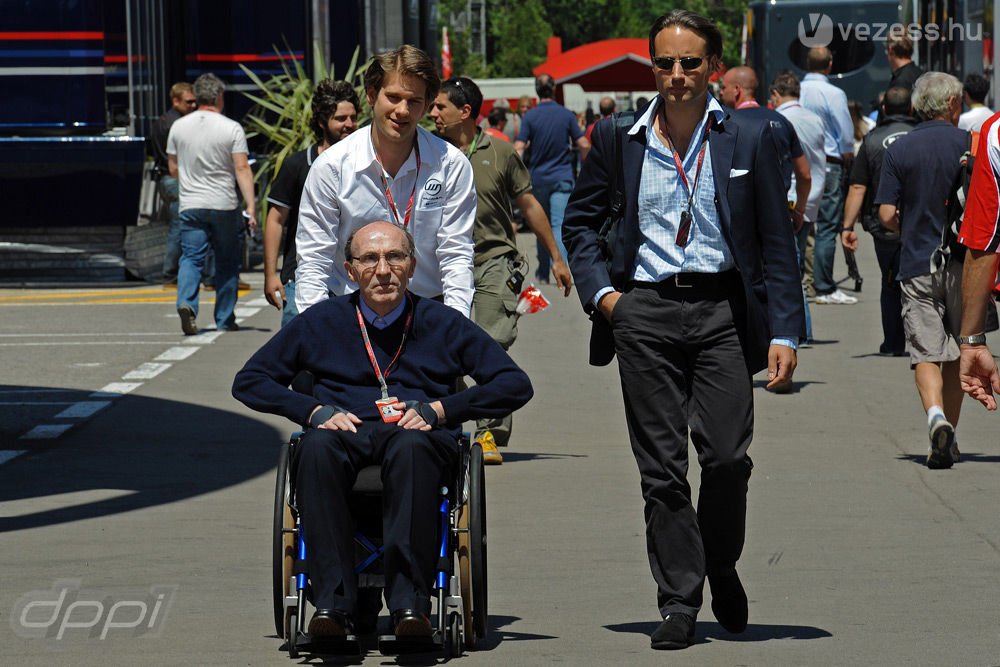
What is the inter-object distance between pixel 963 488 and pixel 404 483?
3.88 metres

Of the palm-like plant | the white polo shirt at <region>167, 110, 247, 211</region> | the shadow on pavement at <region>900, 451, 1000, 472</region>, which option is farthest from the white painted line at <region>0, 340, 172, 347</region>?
the shadow on pavement at <region>900, 451, 1000, 472</region>

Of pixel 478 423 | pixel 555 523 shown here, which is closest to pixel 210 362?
pixel 478 423

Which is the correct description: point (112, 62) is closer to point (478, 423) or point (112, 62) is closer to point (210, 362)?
point (210, 362)

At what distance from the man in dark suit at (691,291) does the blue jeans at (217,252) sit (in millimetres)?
9325

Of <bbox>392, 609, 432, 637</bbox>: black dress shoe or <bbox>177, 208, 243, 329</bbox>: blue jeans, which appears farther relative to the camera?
<bbox>177, 208, 243, 329</bbox>: blue jeans

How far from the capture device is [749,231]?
557 cm

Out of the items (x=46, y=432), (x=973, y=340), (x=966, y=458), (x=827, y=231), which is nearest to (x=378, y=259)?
(x=973, y=340)

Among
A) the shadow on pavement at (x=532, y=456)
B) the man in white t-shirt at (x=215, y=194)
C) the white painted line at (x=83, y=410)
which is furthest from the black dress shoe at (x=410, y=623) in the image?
the man in white t-shirt at (x=215, y=194)

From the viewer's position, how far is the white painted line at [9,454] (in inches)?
368

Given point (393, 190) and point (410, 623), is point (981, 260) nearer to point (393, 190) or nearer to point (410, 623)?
point (393, 190)

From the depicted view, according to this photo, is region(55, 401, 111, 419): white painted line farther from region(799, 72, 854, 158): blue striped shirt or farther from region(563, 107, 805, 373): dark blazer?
region(799, 72, 854, 158): blue striped shirt

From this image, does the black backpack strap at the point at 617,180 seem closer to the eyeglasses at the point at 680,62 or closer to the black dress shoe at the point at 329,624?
the eyeglasses at the point at 680,62

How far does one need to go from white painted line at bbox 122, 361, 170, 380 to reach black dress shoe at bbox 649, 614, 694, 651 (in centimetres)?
718

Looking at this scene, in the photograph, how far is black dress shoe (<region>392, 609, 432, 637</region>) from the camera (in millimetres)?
5270
